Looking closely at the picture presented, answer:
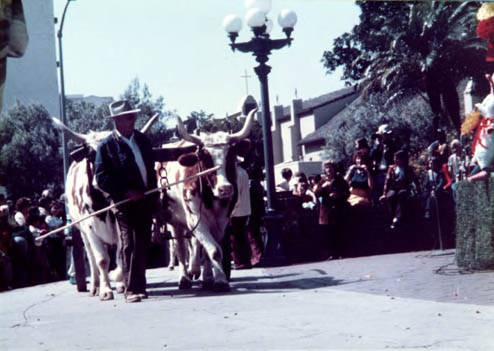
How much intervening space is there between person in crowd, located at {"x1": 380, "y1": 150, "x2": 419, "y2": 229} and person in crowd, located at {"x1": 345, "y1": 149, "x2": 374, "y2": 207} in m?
0.31

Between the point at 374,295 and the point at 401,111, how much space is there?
3507 cm

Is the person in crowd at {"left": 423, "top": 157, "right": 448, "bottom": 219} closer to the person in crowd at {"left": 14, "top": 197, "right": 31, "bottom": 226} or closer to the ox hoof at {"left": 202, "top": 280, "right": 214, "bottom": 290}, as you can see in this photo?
the ox hoof at {"left": 202, "top": 280, "right": 214, "bottom": 290}

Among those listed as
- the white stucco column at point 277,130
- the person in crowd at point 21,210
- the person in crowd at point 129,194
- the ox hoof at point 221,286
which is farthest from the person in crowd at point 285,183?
→ the white stucco column at point 277,130

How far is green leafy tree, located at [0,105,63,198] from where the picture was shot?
14320 millimetres

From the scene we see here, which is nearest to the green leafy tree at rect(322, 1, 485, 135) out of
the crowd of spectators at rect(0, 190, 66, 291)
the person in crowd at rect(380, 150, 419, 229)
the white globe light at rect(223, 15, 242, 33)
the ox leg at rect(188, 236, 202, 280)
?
the white globe light at rect(223, 15, 242, 33)

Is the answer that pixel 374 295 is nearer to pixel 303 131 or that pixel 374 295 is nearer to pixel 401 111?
pixel 401 111

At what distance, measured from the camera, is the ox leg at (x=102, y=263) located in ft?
36.0

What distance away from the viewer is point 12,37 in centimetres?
512

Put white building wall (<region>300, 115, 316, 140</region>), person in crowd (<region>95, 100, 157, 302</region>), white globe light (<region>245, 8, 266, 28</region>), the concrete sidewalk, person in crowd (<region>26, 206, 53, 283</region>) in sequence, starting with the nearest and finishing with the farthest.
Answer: the concrete sidewalk < person in crowd (<region>95, 100, 157, 302</region>) < white globe light (<region>245, 8, 266, 28</region>) < person in crowd (<region>26, 206, 53, 283</region>) < white building wall (<region>300, 115, 316, 140</region>)

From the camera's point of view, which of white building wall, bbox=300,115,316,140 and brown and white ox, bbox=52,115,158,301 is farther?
white building wall, bbox=300,115,316,140

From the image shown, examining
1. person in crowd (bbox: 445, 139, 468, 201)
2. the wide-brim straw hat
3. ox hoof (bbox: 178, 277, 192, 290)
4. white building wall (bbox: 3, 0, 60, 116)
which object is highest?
white building wall (bbox: 3, 0, 60, 116)

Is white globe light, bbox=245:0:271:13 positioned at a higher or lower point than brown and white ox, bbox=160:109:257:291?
higher

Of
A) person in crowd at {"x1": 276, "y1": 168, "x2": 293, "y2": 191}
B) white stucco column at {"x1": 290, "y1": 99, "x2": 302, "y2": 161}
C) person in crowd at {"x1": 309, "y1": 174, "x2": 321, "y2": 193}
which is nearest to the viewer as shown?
person in crowd at {"x1": 309, "y1": 174, "x2": 321, "y2": 193}

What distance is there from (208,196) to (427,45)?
44.1ft
